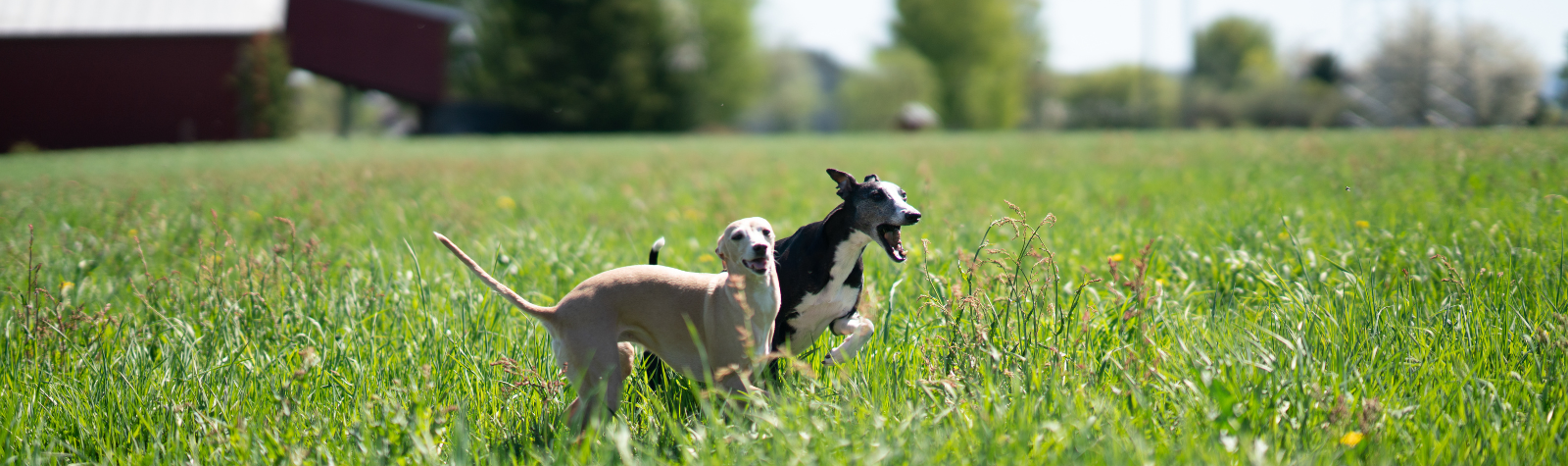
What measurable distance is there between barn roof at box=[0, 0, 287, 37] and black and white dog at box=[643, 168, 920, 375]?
29.4m

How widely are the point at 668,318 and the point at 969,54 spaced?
56915mm

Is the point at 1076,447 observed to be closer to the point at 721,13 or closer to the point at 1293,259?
the point at 1293,259

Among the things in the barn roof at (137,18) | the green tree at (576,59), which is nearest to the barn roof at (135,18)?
the barn roof at (137,18)

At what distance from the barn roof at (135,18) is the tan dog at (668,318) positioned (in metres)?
29.4

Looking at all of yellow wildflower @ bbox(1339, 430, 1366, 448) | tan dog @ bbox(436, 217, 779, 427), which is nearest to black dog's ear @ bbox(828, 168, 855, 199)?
tan dog @ bbox(436, 217, 779, 427)

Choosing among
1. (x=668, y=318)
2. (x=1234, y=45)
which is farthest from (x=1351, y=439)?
(x=1234, y=45)

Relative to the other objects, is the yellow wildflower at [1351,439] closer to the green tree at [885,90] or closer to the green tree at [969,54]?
the green tree at [885,90]

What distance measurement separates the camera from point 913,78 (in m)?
51.0

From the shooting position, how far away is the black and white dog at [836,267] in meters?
2.33

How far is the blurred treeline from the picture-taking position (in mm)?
22484

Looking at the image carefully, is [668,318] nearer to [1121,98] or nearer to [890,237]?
[890,237]

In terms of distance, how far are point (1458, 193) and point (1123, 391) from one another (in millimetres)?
4697

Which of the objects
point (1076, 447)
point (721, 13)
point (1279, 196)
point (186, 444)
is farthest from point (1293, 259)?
point (721, 13)

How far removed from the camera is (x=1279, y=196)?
6.09 metres
